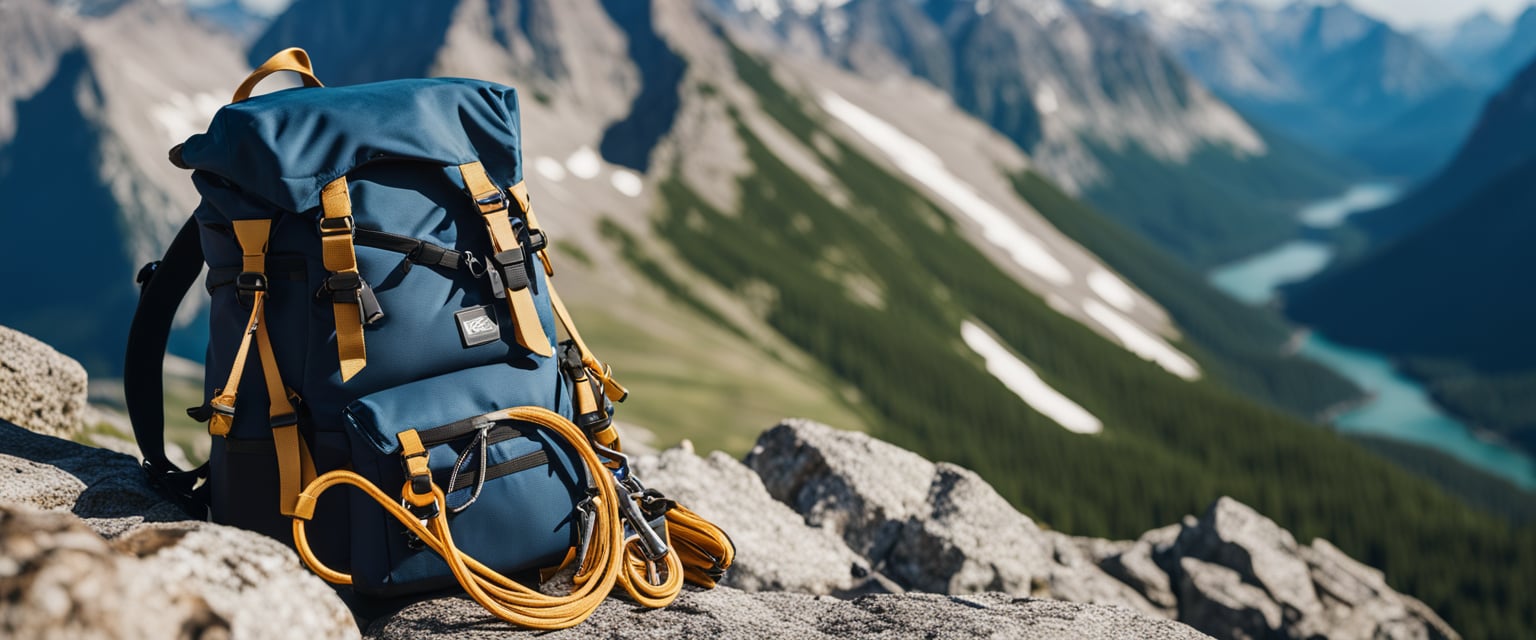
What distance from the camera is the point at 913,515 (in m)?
12.5

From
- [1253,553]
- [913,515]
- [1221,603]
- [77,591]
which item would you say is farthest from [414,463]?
[1253,553]

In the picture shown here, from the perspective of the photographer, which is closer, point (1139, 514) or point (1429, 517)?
point (1139, 514)

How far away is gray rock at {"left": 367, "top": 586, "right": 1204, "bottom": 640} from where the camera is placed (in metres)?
6.25

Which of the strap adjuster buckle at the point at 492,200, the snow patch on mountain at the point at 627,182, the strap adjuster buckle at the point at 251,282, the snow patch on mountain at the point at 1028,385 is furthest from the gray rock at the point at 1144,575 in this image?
the snow patch on mountain at the point at 627,182

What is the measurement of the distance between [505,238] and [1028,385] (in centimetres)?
12103

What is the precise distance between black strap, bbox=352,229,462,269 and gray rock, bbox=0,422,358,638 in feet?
6.63

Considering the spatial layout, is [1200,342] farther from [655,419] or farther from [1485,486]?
[655,419]

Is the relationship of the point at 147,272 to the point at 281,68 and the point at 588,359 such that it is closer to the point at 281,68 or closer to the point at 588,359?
the point at 281,68

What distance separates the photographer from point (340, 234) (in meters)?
6.25

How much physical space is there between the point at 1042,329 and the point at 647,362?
242 feet

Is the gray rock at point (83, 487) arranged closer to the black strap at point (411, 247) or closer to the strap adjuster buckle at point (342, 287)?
the strap adjuster buckle at point (342, 287)

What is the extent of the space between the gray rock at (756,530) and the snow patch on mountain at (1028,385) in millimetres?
105238

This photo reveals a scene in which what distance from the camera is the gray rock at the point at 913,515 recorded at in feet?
39.4

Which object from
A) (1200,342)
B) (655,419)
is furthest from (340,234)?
(1200,342)
